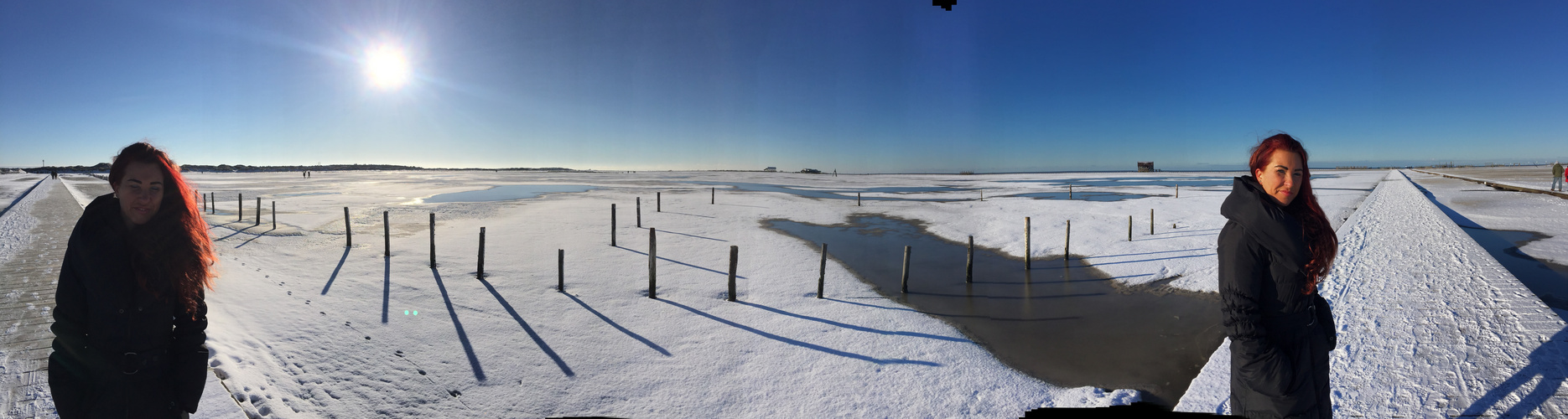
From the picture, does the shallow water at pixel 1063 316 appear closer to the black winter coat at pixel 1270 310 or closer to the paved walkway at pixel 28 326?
the black winter coat at pixel 1270 310

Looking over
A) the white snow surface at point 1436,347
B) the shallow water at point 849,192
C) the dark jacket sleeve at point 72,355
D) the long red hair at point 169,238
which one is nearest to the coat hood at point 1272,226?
the white snow surface at point 1436,347

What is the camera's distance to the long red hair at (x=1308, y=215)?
2.42 meters

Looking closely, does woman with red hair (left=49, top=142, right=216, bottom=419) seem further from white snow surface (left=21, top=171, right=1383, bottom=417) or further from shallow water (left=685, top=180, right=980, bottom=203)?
shallow water (left=685, top=180, right=980, bottom=203)

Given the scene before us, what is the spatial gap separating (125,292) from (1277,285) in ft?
16.8

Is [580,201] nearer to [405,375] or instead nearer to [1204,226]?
[405,375]

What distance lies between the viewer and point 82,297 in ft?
7.80

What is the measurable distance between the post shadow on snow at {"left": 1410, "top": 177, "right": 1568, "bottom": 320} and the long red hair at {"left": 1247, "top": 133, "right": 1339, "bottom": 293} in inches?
295

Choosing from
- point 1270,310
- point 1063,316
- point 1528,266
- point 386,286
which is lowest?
point 1063,316

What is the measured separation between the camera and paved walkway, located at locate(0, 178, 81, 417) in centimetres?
437

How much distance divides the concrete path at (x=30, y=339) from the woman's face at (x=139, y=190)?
9.59ft

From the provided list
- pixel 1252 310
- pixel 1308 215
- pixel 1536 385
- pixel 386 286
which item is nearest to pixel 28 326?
pixel 386 286

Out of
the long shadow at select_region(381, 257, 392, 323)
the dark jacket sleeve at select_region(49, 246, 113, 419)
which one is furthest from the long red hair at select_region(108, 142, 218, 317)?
the long shadow at select_region(381, 257, 392, 323)

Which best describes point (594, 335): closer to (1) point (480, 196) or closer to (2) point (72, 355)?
(2) point (72, 355)

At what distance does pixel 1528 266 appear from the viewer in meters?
11.8
